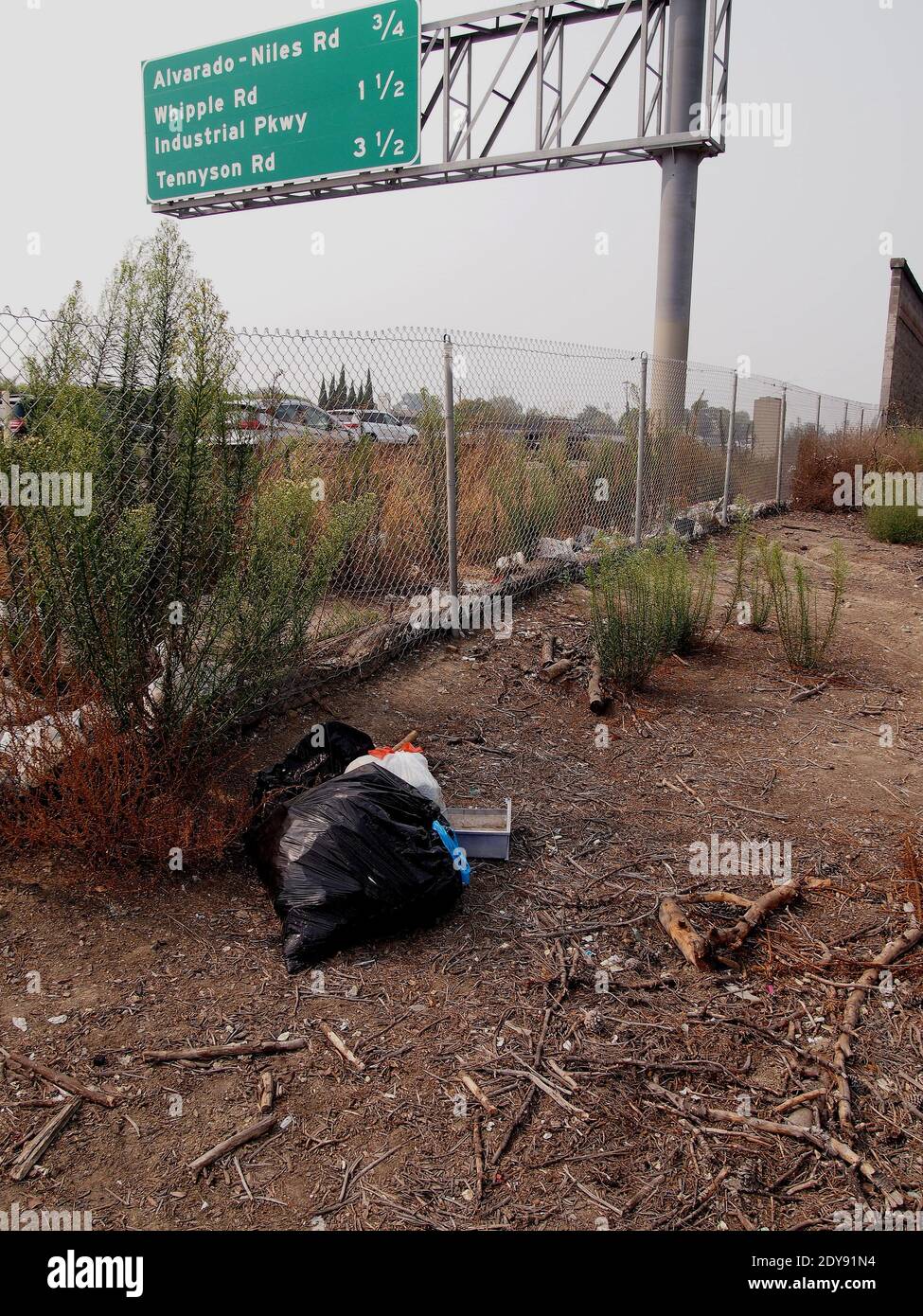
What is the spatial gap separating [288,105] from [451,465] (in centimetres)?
980

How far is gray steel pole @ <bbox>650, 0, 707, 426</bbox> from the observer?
451 inches

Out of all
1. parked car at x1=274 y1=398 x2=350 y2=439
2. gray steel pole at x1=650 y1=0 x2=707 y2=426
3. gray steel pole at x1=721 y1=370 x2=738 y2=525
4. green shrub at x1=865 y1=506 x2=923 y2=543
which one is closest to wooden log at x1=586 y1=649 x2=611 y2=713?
parked car at x1=274 y1=398 x2=350 y2=439

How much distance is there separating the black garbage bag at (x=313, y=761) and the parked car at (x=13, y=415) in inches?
59.3

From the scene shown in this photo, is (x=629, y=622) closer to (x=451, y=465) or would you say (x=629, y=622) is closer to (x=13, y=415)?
(x=451, y=465)

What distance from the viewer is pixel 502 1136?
210 centimetres

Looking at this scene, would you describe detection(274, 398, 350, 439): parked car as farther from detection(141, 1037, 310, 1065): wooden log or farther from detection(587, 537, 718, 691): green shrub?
detection(141, 1037, 310, 1065): wooden log

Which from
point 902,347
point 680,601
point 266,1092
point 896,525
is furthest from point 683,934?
point 902,347

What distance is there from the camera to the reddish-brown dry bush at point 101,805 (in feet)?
9.72

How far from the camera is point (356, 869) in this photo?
2.80 metres

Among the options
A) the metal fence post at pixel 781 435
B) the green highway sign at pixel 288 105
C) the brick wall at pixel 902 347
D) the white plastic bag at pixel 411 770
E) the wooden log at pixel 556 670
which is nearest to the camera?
the white plastic bag at pixel 411 770

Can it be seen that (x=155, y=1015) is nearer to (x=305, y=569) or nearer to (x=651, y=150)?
(x=305, y=569)

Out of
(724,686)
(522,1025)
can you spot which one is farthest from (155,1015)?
(724,686)

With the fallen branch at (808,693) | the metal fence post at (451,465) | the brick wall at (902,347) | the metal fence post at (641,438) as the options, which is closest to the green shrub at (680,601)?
the fallen branch at (808,693)

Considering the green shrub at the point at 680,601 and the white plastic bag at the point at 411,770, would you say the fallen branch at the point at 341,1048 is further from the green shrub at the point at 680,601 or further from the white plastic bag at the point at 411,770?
the green shrub at the point at 680,601
